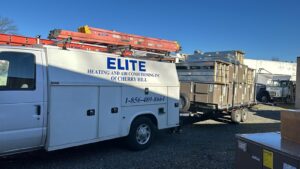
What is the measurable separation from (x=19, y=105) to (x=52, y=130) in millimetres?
735

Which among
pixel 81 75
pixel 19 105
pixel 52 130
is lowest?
pixel 52 130

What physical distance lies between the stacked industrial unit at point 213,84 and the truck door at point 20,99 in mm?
5926

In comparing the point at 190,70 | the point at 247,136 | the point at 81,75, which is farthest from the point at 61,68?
the point at 190,70

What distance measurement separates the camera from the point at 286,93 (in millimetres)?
27406

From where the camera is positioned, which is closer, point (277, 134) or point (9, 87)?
point (277, 134)

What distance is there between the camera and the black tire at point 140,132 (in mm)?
6953

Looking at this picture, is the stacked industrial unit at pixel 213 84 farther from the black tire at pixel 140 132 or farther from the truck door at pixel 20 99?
the truck door at pixel 20 99

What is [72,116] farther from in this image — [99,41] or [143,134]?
[99,41]

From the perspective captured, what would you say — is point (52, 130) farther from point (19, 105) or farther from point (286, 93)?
point (286, 93)

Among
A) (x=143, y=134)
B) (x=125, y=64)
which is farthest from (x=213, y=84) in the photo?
(x=125, y=64)

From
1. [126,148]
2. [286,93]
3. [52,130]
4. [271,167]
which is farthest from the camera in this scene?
[286,93]

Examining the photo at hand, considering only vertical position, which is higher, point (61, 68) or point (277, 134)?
point (61, 68)

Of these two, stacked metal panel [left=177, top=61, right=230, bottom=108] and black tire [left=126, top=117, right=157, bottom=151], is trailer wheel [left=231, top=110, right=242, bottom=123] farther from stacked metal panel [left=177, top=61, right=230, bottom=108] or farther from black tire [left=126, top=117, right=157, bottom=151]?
black tire [left=126, top=117, right=157, bottom=151]

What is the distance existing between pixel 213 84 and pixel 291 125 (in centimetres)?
752
